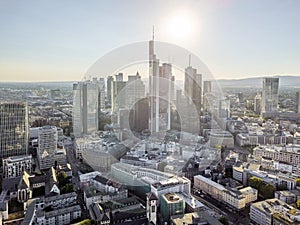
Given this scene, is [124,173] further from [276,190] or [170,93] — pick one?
[170,93]

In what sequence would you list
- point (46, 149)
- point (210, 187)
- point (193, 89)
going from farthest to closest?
point (193, 89) < point (46, 149) < point (210, 187)

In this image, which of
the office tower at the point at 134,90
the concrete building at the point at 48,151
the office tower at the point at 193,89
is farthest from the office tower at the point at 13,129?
the office tower at the point at 193,89

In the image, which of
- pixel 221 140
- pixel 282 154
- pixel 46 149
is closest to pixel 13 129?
pixel 46 149

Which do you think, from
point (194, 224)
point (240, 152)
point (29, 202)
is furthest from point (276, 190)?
point (29, 202)

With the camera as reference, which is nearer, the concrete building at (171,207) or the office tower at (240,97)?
the concrete building at (171,207)

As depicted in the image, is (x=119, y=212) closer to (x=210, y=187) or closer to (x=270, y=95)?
(x=210, y=187)

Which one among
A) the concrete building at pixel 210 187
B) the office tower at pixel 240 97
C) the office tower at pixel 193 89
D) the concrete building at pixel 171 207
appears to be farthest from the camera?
the office tower at pixel 240 97

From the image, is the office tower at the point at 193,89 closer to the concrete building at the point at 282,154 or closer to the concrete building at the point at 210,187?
the concrete building at the point at 282,154
